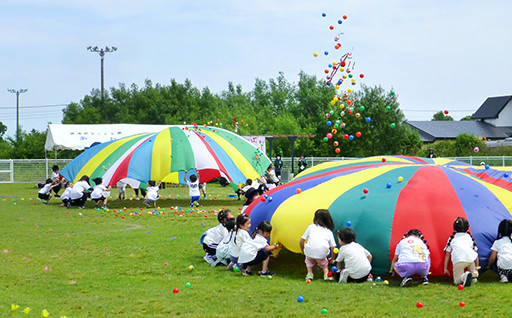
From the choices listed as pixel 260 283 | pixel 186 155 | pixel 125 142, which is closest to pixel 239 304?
pixel 260 283

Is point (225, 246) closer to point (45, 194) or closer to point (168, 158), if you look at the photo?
point (168, 158)

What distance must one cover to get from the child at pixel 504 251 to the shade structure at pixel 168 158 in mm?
10073

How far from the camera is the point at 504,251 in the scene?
6902 mm

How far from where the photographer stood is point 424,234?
716 centimetres

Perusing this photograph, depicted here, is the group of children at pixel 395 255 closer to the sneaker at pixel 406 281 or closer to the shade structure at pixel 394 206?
the sneaker at pixel 406 281

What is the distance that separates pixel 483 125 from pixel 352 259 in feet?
188

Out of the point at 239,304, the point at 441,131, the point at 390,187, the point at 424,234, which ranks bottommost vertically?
the point at 239,304

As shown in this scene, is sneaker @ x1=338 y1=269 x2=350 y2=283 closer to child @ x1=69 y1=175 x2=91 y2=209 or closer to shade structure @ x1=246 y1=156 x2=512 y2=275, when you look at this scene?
shade structure @ x1=246 y1=156 x2=512 y2=275

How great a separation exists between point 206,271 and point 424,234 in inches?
109

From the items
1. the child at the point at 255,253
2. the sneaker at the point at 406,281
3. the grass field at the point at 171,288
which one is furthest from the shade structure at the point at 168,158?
the sneaker at the point at 406,281

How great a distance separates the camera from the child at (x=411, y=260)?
675cm

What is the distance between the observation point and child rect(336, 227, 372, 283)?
6.93 metres

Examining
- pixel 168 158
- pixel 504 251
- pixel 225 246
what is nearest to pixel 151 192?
pixel 168 158

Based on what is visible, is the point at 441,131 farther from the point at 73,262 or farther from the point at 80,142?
the point at 73,262
